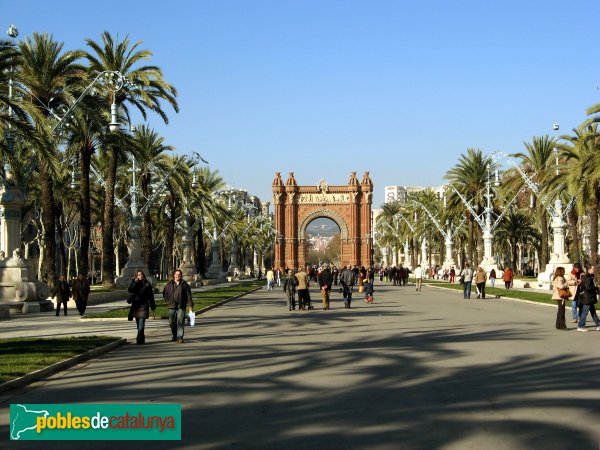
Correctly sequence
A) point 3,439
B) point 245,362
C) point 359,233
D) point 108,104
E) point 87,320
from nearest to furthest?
point 3,439
point 245,362
point 87,320
point 108,104
point 359,233

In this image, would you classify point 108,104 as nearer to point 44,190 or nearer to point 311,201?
point 44,190

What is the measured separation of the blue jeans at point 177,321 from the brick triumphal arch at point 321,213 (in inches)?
4264

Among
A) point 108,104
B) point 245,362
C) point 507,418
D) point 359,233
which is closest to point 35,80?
point 108,104

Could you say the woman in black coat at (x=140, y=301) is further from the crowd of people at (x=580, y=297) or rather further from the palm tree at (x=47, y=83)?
the palm tree at (x=47, y=83)

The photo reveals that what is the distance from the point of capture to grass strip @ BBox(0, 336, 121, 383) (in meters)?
12.3

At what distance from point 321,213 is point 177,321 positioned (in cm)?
11197

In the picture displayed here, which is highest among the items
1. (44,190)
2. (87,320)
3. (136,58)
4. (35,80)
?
(136,58)

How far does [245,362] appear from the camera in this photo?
13.5m

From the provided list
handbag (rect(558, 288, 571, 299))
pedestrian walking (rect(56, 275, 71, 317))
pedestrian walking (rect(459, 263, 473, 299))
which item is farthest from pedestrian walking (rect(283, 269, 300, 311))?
handbag (rect(558, 288, 571, 299))

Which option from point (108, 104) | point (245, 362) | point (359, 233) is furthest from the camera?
point (359, 233)

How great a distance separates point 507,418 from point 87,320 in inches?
683

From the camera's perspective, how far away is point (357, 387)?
10.6 meters

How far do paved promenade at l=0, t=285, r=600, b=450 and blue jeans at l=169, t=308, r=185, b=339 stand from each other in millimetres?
295

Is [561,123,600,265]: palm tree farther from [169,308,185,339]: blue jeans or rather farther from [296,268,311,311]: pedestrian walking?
[169,308,185,339]: blue jeans
